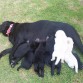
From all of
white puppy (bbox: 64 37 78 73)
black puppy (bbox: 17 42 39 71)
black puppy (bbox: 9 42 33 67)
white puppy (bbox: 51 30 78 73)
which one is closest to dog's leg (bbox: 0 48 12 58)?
black puppy (bbox: 9 42 33 67)

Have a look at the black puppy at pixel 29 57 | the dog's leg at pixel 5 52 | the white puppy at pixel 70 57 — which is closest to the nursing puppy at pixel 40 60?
the black puppy at pixel 29 57

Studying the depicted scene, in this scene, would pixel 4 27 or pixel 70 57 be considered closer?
pixel 70 57

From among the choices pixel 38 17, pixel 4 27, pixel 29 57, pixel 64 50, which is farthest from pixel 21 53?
pixel 38 17

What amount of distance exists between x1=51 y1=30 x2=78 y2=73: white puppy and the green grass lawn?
155mm

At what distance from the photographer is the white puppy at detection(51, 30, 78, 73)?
3968 mm

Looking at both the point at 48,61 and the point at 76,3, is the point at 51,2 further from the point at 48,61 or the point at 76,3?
the point at 48,61

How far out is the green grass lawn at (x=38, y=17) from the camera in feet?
13.1

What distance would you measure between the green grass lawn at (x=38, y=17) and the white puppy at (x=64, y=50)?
16 centimetres

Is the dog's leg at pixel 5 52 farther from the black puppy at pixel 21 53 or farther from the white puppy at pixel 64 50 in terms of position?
the white puppy at pixel 64 50

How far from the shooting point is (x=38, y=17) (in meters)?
5.22

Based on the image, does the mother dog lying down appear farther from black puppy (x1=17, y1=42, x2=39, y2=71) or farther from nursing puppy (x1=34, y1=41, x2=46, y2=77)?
nursing puppy (x1=34, y1=41, x2=46, y2=77)

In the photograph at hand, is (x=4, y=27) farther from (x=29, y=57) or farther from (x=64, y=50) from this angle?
(x=64, y=50)

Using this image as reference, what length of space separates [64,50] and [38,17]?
4.65 feet

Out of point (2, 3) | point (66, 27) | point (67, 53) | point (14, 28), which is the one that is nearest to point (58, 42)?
point (67, 53)
